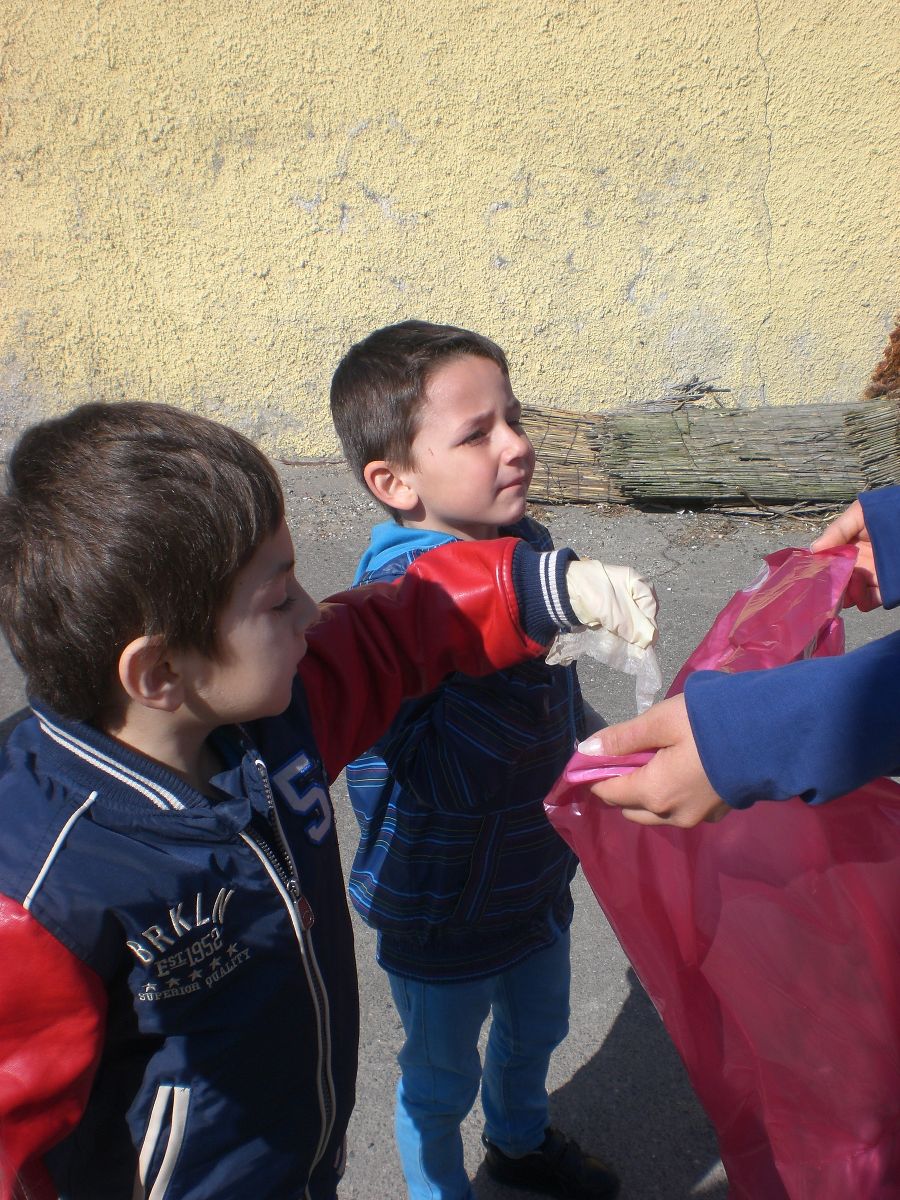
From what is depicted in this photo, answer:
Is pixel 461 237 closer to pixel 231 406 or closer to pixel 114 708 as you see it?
pixel 231 406

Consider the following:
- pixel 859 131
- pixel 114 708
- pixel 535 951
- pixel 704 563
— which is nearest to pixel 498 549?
pixel 114 708

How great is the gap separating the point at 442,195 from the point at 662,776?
468 cm

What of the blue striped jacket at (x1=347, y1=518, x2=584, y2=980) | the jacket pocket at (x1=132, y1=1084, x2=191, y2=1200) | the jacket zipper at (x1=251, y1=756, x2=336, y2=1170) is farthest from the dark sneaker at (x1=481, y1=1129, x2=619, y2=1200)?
the jacket pocket at (x1=132, y1=1084, x2=191, y2=1200)

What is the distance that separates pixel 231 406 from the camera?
18.6 ft

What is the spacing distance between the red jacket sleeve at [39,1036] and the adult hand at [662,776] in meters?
0.67

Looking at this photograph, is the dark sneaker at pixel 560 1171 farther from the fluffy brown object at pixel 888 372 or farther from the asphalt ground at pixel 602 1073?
the fluffy brown object at pixel 888 372

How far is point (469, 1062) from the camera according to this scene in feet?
5.92

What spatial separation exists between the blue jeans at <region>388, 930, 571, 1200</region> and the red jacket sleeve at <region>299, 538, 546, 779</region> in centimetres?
54

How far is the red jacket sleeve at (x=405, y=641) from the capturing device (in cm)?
150

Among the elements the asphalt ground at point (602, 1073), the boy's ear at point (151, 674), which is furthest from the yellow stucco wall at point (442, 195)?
the boy's ear at point (151, 674)

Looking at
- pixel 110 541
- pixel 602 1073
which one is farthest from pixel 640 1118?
pixel 110 541

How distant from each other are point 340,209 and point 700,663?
444cm

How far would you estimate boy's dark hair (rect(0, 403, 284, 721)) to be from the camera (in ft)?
3.74

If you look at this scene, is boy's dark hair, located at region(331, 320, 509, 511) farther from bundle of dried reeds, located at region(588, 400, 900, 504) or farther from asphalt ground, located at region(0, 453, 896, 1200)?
bundle of dried reeds, located at region(588, 400, 900, 504)
